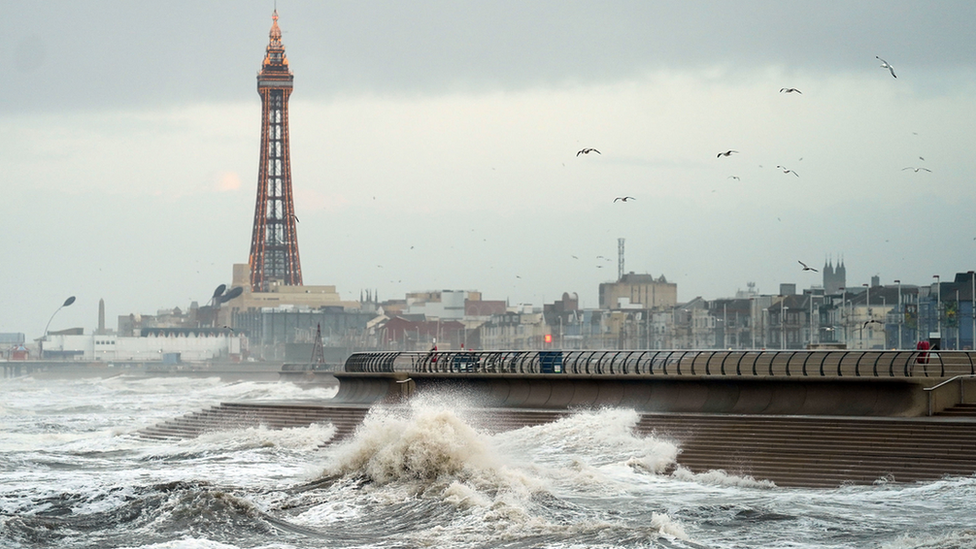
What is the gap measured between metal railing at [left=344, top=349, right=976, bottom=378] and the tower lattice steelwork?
127082 millimetres

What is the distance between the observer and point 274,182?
158 m

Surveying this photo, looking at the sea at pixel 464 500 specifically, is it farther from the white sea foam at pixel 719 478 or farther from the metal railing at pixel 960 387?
the metal railing at pixel 960 387

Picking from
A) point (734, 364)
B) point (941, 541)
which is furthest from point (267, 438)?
point (941, 541)

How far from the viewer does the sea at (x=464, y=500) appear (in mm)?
14359

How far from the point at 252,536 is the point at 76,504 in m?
3.65

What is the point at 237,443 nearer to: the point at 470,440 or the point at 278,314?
the point at 470,440

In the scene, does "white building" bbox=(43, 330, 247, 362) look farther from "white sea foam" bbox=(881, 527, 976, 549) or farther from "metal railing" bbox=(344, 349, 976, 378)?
"white sea foam" bbox=(881, 527, 976, 549)

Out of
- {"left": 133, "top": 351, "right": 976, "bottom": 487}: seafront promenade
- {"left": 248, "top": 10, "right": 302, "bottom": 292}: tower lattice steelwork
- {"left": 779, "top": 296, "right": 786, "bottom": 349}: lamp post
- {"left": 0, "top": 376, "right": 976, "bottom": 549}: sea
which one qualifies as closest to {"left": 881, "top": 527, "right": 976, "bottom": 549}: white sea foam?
{"left": 0, "top": 376, "right": 976, "bottom": 549}: sea

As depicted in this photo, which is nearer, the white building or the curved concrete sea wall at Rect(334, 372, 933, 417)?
the curved concrete sea wall at Rect(334, 372, 933, 417)

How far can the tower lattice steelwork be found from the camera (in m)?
155

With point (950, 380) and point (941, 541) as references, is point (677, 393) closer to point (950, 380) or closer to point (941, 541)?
point (950, 380)

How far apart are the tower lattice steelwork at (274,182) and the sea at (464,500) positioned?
13319 cm

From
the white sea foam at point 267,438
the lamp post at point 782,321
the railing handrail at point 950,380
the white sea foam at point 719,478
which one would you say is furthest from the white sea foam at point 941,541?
the lamp post at point 782,321

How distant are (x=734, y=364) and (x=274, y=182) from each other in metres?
136
